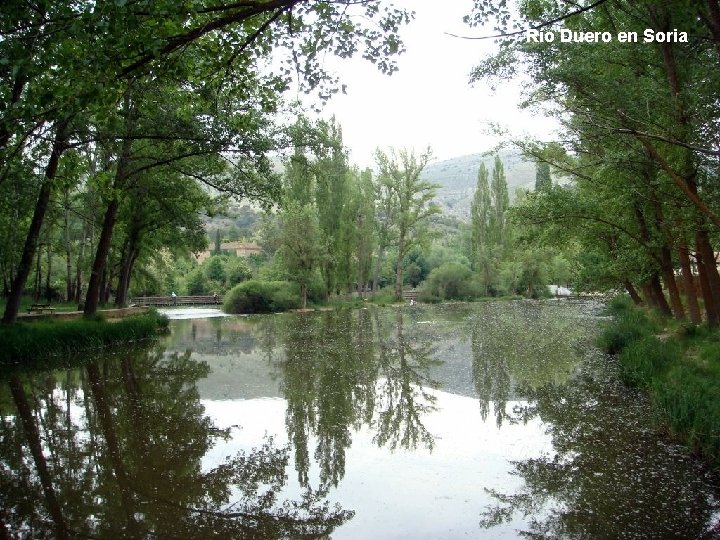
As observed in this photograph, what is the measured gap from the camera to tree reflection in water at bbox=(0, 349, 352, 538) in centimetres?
442

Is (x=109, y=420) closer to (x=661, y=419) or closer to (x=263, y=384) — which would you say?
(x=263, y=384)

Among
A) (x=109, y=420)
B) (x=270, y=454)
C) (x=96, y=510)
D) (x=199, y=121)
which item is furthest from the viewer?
(x=199, y=121)

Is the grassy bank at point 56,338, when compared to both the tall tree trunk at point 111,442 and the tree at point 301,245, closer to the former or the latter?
the tall tree trunk at point 111,442

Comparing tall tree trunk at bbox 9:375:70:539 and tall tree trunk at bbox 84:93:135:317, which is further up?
tall tree trunk at bbox 84:93:135:317

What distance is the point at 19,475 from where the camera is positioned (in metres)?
5.60

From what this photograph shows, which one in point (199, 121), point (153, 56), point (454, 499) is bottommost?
point (454, 499)

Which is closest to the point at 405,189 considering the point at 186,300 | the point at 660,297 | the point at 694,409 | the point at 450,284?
the point at 450,284

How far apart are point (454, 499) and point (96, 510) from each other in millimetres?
2913

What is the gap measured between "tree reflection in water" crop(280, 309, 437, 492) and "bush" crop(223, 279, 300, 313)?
18.8 m

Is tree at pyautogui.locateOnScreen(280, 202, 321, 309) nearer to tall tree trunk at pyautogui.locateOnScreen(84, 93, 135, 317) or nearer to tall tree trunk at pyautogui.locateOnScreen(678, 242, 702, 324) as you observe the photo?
tall tree trunk at pyautogui.locateOnScreen(84, 93, 135, 317)

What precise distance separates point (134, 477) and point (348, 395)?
4329 mm

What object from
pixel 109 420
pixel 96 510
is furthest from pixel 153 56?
pixel 109 420

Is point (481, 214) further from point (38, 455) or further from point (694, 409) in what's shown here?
point (38, 455)

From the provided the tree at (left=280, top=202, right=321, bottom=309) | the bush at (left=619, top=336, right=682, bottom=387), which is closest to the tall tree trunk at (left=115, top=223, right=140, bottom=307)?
the tree at (left=280, top=202, right=321, bottom=309)
